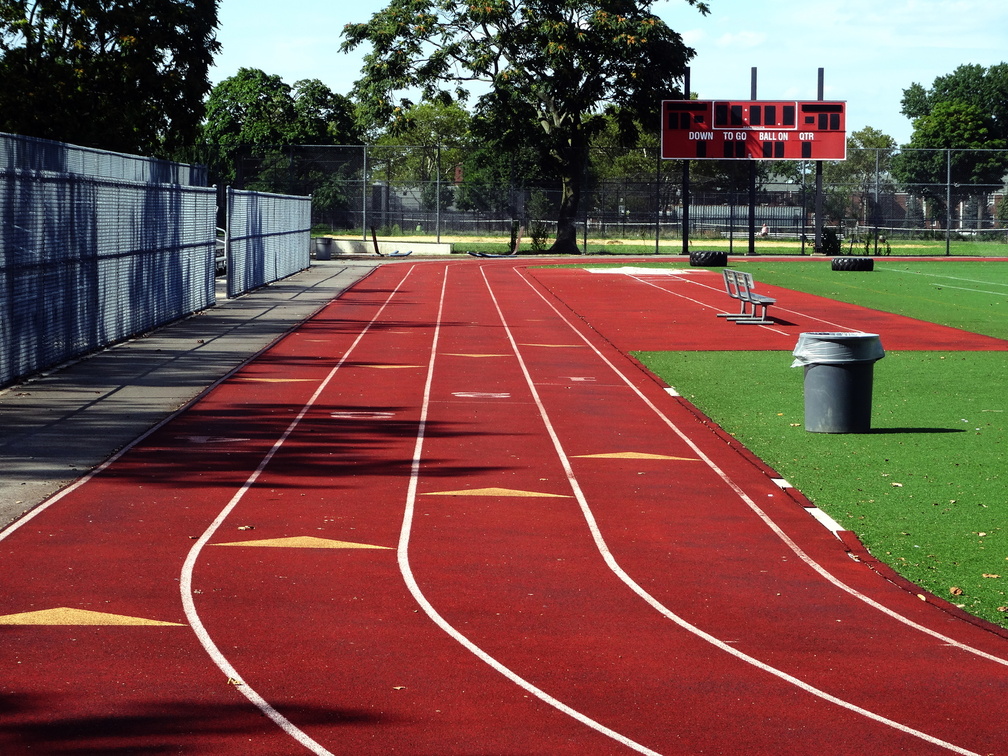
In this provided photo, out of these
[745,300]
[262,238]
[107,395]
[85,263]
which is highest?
[262,238]

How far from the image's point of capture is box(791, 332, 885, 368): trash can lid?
1426cm

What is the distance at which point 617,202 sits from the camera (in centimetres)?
6731

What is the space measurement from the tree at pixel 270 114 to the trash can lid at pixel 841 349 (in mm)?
63983

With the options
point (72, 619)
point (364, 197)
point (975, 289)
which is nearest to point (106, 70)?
point (364, 197)

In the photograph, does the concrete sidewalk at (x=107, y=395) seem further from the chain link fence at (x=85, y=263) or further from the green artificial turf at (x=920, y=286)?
the green artificial turf at (x=920, y=286)

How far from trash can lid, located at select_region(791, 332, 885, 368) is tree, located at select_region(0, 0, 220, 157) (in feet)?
99.3

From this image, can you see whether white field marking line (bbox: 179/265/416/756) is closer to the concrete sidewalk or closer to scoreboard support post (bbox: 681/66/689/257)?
the concrete sidewalk

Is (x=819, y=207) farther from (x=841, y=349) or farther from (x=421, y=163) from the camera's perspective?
(x=841, y=349)

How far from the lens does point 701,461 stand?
13.3 metres

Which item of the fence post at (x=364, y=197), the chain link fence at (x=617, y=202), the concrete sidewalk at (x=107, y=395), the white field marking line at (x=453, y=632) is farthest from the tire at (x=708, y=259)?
the white field marking line at (x=453, y=632)

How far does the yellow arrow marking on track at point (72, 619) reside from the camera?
24.9ft

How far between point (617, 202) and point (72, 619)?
6098 centimetres

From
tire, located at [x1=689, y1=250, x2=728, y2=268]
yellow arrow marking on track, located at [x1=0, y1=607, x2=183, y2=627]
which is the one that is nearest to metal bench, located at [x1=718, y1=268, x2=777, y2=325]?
yellow arrow marking on track, located at [x1=0, y1=607, x2=183, y2=627]

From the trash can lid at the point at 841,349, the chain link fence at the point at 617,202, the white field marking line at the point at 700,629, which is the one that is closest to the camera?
the white field marking line at the point at 700,629
